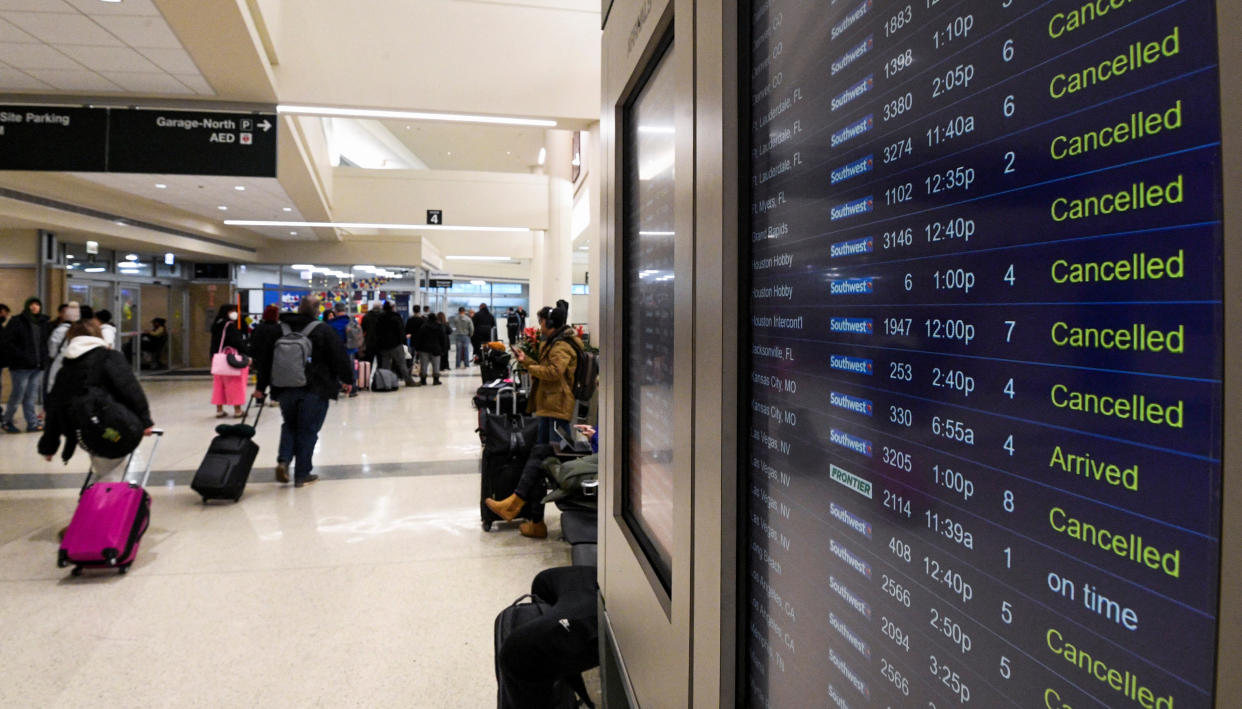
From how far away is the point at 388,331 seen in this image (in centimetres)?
1346

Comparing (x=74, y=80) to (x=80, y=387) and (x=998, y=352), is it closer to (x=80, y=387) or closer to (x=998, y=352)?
(x=80, y=387)

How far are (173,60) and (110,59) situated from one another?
454 millimetres

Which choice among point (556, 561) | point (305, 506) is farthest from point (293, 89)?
point (556, 561)

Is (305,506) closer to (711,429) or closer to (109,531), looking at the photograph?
(109,531)

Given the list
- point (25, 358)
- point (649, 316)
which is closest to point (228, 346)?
point (25, 358)

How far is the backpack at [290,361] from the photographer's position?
20.0 ft

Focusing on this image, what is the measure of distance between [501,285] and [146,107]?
2298 cm

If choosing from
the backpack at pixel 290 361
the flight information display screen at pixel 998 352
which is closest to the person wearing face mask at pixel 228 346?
the backpack at pixel 290 361

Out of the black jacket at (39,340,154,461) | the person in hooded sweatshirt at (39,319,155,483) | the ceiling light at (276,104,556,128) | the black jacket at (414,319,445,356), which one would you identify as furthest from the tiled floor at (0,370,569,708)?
the black jacket at (414,319,445,356)

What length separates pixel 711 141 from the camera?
0.90 meters

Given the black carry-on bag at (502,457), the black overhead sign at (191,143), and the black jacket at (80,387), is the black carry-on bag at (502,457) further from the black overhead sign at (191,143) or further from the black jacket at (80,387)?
the black overhead sign at (191,143)

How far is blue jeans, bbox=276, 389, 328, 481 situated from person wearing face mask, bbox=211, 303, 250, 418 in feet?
13.1

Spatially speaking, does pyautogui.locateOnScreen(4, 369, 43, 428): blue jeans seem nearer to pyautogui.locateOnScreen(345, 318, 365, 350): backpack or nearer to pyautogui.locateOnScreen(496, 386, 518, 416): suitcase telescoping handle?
pyautogui.locateOnScreen(345, 318, 365, 350): backpack

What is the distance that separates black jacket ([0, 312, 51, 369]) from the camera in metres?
8.77
